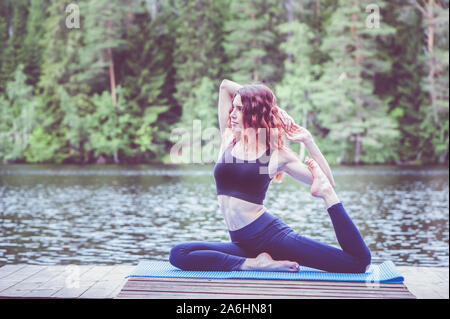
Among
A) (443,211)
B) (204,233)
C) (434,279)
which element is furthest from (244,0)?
(434,279)

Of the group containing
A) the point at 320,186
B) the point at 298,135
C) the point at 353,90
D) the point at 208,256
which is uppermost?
the point at 353,90

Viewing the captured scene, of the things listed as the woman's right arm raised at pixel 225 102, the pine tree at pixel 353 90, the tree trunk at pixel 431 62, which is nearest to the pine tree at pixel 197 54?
the pine tree at pixel 353 90

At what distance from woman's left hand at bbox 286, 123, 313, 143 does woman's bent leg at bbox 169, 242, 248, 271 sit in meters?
0.78

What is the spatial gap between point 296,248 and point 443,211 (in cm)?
1281

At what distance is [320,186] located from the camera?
3740 mm

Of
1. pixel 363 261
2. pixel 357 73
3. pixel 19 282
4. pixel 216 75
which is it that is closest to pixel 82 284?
pixel 19 282

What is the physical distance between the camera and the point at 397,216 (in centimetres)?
1495

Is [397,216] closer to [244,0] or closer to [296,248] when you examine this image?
[296,248]

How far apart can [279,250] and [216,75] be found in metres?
35.1

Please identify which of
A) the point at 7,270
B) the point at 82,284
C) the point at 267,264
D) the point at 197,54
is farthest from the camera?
the point at 197,54

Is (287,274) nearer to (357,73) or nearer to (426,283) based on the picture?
(426,283)

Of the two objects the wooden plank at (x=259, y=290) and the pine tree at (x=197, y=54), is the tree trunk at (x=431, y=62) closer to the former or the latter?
the pine tree at (x=197, y=54)

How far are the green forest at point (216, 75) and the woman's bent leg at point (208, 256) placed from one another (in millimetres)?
29580
